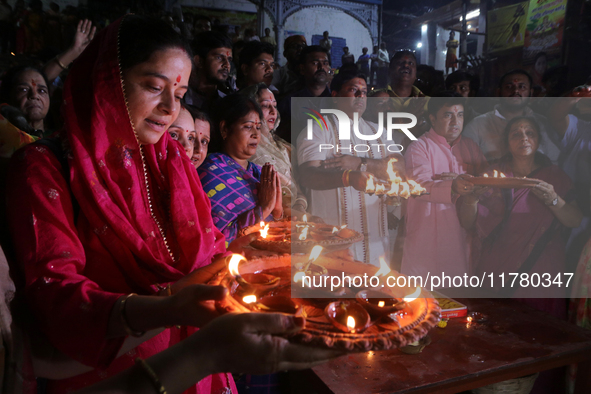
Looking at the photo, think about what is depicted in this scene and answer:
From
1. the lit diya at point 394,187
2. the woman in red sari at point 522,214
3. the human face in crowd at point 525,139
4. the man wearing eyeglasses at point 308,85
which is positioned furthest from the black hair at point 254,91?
the human face in crowd at point 525,139

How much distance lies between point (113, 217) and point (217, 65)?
268cm

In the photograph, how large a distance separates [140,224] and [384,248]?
3181 millimetres

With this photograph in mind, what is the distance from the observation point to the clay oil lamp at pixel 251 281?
113cm

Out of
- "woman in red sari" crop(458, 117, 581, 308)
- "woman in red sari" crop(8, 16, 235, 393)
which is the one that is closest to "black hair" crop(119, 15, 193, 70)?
"woman in red sari" crop(8, 16, 235, 393)

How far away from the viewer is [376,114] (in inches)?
164

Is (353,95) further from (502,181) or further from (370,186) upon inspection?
(502,181)

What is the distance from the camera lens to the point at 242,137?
278cm

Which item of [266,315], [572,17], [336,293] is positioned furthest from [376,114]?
[572,17]

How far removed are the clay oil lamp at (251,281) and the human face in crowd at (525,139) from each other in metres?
3.82

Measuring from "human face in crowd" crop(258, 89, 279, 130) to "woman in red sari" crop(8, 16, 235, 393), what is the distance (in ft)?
6.41

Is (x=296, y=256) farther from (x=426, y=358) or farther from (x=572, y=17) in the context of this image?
(x=572, y=17)

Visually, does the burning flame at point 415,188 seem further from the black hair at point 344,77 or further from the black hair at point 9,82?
the black hair at point 9,82

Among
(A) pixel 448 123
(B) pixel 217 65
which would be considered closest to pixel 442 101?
(A) pixel 448 123

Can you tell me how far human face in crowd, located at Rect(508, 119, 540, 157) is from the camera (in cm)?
399
